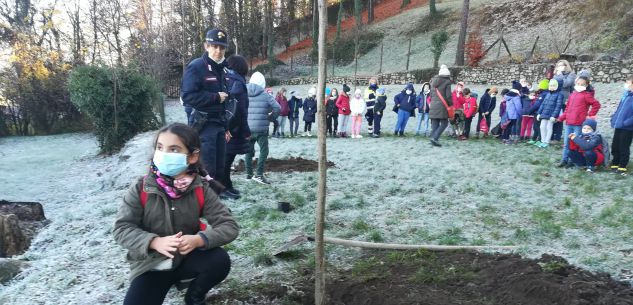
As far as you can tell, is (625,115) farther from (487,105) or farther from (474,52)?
(474,52)

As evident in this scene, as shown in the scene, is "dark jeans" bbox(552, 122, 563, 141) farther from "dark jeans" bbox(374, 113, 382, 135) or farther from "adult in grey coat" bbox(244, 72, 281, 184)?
"adult in grey coat" bbox(244, 72, 281, 184)

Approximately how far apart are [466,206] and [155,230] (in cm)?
443

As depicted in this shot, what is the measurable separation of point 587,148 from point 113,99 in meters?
13.0

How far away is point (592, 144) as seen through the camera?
794 cm

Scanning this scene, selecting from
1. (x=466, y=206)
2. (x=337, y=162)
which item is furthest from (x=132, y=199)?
(x=337, y=162)

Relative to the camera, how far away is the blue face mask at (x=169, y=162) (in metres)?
2.63

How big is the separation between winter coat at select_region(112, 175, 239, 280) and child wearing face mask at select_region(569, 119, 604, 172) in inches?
295

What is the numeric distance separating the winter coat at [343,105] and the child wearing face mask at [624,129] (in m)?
7.35

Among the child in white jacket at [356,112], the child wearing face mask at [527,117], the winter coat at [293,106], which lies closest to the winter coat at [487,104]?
the child wearing face mask at [527,117]

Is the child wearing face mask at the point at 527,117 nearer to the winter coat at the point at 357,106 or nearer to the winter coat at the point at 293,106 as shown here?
the winter coat at the point at 357,106

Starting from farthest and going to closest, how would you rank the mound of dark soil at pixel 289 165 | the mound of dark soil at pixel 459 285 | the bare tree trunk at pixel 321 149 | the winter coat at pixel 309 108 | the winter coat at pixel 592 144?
1. the winter coat at pixel 309 108
2. the mound of dark soil at pixel 289 165
3. the winter coat at pixel 592 144
4. the mound of dark soil at pixel 459 285
5. the bare tree trunk at pixel 321 149

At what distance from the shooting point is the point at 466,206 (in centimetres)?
596

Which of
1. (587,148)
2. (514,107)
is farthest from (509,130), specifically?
(587,148)

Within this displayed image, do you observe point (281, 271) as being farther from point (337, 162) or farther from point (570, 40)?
point (570, 40)
